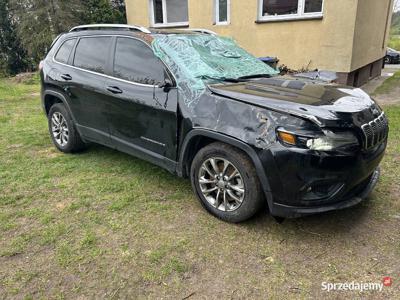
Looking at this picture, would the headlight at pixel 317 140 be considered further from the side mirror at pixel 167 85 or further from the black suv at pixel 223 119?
the side mirror at pixel 167 85

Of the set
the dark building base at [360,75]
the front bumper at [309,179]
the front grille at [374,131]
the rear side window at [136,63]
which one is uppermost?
the rear side window at [136,63]

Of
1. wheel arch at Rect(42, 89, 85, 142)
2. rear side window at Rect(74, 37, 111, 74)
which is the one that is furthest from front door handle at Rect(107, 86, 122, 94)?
wheel arch at Rect(42, 89, 85, 142)

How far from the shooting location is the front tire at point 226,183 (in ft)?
9.77

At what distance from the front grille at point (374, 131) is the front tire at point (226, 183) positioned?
0.94 meters

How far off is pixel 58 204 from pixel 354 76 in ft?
28.2

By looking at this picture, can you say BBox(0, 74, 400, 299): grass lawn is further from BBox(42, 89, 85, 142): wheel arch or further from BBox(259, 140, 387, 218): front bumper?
BBox(42, 89, 85, 142): wheel arch

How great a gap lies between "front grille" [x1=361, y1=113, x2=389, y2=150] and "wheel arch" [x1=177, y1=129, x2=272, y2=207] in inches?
34.2

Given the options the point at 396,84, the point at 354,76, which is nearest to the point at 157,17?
the point at 354,76

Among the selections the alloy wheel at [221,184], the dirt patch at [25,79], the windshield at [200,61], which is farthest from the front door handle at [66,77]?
the dirt patch at [25,79]

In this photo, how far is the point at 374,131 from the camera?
2953 millimetres

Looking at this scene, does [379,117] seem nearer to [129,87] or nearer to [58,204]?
[129,87]

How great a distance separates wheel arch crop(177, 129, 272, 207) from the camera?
9.32 feet

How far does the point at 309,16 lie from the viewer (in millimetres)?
8477

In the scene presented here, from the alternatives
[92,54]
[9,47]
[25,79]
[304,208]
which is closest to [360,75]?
[92,54]
